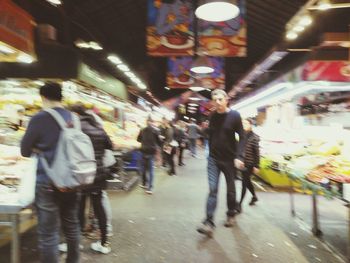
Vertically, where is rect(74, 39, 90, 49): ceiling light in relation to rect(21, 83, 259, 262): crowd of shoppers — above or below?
above

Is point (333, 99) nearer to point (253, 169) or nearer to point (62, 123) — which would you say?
point (253, 169)

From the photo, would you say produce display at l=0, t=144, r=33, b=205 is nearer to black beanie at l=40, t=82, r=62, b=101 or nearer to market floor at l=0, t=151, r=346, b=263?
black beanie at l=40, t=82, r=62, b=101

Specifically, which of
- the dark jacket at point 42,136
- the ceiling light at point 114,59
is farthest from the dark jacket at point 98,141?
the ceiling light at point 114,59

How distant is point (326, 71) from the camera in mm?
8828

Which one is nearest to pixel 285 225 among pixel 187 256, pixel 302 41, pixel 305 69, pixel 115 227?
pixel 187 256

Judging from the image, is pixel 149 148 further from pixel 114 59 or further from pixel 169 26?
pixel 169 26

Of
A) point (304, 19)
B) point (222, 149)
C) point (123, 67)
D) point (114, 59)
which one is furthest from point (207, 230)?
point (123, 67)

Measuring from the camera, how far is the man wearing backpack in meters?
3.11

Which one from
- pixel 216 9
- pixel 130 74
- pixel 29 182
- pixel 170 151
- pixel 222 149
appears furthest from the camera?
pixel 130 74

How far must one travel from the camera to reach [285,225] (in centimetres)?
582

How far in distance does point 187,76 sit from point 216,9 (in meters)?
12.3

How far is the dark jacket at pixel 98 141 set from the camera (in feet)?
14.6

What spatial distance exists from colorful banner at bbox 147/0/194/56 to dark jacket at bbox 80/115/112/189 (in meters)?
5.19

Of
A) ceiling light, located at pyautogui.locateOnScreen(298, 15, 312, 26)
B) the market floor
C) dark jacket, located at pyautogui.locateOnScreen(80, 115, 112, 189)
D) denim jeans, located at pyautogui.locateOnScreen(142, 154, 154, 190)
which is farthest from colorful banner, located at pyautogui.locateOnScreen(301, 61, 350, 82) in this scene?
dark jacket, located at pyautogui.locateOnScreen(80, 115, 112, 189)
